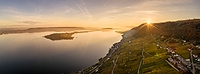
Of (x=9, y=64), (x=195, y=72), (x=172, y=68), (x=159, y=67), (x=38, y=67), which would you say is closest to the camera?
(x=195, y=72)

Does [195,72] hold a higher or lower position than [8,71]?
higher

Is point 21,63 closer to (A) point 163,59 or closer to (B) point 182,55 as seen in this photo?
(A) point 163,59

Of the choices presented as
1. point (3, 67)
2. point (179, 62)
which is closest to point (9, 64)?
point (3, 67)

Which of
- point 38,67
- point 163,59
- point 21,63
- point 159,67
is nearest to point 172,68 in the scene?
point 159,67

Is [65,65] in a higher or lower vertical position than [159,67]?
lower

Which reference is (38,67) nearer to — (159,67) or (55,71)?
(55,71)

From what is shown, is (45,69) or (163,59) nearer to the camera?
(163,59)

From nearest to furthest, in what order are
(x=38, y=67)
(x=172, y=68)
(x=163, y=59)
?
(x=172, y=68)
(x=163, y=59)
(x=38, y=67)

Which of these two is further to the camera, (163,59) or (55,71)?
(55,71)

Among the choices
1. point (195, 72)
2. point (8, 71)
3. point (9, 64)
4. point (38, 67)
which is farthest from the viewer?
point (9, 64)
